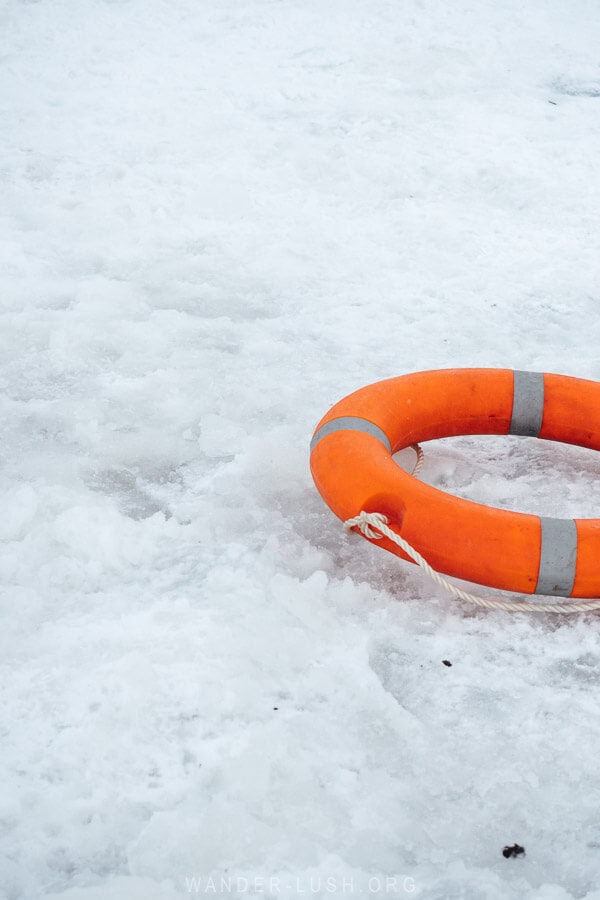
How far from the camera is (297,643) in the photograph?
5.78 feet

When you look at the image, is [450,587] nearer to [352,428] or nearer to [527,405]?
[352,428]

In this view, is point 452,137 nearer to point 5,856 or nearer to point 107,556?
point 107,556

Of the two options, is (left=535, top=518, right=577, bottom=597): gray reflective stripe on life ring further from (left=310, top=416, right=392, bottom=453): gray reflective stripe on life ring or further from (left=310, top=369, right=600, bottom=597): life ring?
(left=310, top=416, right=392, bottom=453): gray reflective stripe on life ring

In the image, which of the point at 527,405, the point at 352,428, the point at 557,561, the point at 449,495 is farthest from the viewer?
the point at 527,405

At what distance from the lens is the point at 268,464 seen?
231 cm

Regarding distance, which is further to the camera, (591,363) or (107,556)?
(591,363)

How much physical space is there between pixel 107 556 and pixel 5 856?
708 millimetres

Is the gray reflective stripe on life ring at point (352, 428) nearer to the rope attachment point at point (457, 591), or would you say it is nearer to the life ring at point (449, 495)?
the life ring at point (449, 495)

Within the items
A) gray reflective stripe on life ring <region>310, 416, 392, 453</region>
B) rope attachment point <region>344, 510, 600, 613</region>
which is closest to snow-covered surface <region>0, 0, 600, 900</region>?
rope attachment point <region>344, 510, 600, 613</region>

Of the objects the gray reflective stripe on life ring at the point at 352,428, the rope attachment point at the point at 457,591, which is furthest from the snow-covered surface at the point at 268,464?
the gray reflective stripe on life ring at the point at 352,428

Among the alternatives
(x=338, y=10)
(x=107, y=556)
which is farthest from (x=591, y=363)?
(x=338, y=10)

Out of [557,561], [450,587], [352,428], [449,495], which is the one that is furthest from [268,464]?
[557,561]

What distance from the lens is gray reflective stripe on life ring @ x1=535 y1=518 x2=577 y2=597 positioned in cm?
179

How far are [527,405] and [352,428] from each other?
472mm
